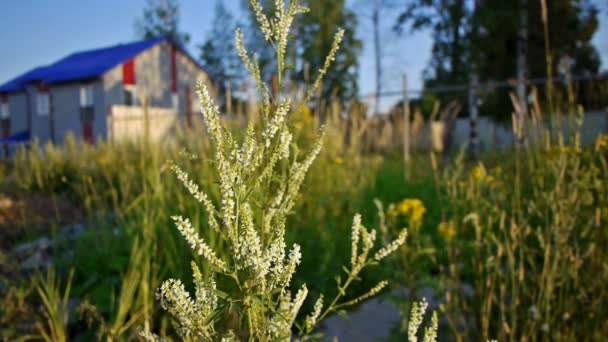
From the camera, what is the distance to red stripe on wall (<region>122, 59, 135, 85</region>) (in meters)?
20.1

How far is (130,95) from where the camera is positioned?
2066 centimetres

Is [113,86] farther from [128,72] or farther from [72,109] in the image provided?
[72,109]

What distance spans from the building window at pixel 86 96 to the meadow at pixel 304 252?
17.1 m

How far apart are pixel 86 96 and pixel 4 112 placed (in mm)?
7244

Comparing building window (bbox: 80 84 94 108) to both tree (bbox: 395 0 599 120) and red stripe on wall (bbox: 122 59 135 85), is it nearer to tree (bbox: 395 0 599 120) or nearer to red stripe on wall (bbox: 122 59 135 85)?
red stripe on wall (bbox: 122 59 135 85)

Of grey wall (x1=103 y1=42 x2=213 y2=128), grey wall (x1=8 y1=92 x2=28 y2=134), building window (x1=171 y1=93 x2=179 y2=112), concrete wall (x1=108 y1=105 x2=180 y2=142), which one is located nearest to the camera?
concrete wall (x1=108 y1=105 x2=180 y2=142)

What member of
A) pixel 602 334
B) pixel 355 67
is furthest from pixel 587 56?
pixel 602 334

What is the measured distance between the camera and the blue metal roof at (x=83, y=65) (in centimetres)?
1981

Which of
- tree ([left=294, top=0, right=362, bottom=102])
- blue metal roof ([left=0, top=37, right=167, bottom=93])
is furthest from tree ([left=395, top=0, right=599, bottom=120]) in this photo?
blue metal roof ([left=0, top=37, right=167, bottom=93])

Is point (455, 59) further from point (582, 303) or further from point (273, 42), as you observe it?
point (273, 42)

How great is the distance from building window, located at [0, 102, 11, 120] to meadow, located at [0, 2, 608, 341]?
76.1 ft

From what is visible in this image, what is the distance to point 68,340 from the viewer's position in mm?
2107

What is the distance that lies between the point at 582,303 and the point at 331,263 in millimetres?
1172

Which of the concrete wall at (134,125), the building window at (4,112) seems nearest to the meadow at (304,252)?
the concrete wall at (134,125)
